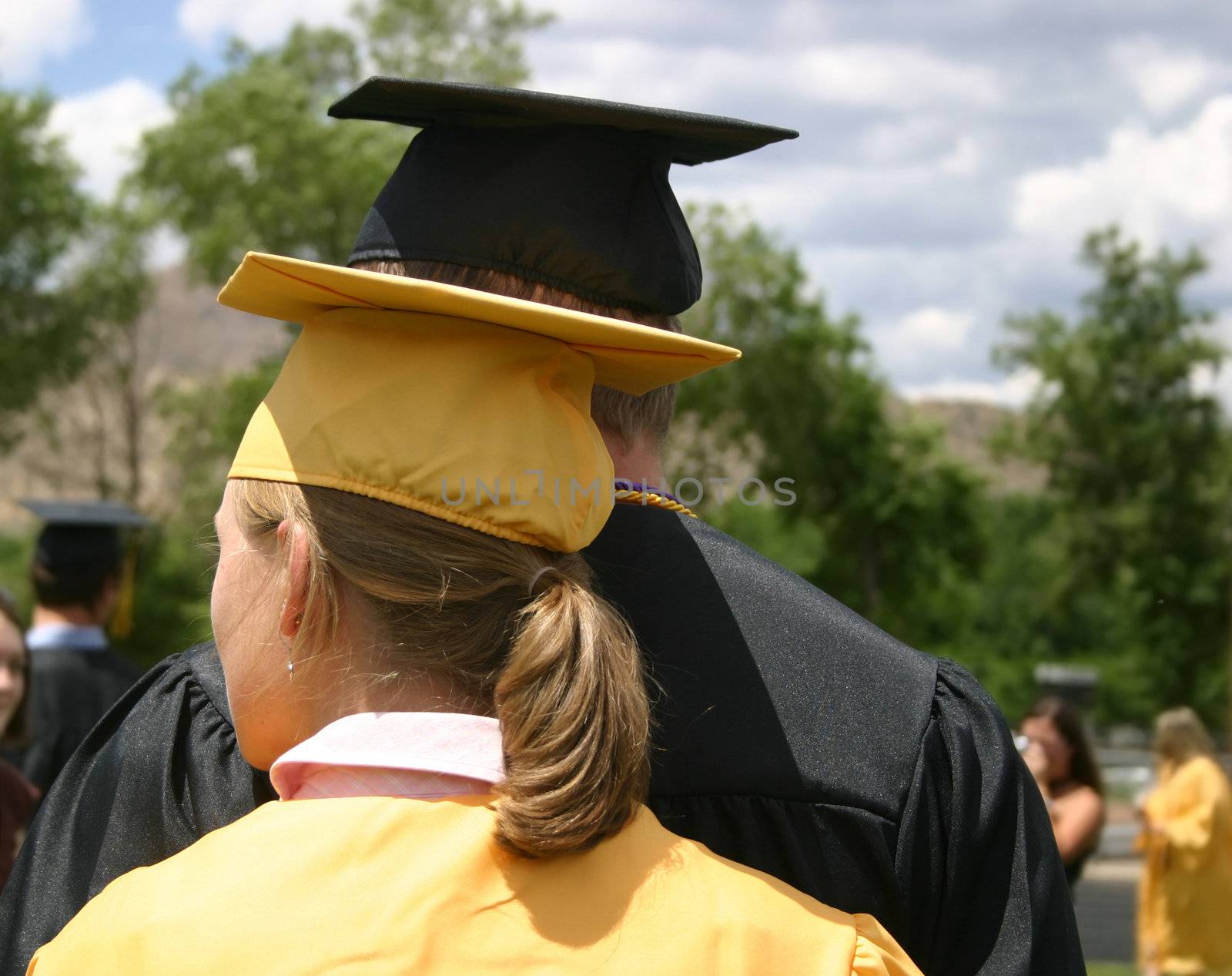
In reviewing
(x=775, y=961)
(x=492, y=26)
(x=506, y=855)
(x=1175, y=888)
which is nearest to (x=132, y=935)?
(x=506, y=855)

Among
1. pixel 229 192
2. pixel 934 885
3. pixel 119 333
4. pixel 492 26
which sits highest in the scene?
pixel 492 26

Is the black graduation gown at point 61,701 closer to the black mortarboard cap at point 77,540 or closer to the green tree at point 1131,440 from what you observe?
the black mortarboard cap at point 77,540

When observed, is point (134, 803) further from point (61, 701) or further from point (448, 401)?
point (61, 701)

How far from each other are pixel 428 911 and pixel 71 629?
158 inches

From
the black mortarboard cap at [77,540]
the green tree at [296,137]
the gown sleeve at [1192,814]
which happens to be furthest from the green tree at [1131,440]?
the black mortarboard cap at [77,540]

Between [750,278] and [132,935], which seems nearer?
[132,935]

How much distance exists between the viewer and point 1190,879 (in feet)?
25.0

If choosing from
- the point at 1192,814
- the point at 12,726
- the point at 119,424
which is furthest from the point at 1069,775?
the point at 119,424

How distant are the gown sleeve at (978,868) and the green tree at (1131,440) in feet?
96.0

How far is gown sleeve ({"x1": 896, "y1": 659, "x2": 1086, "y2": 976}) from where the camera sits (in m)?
1.44

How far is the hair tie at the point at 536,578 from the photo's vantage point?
1284 mm

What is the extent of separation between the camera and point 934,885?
1.46 meters

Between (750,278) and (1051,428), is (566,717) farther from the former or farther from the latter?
(1051,428)

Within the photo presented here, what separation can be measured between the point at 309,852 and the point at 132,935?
0.15 metres
